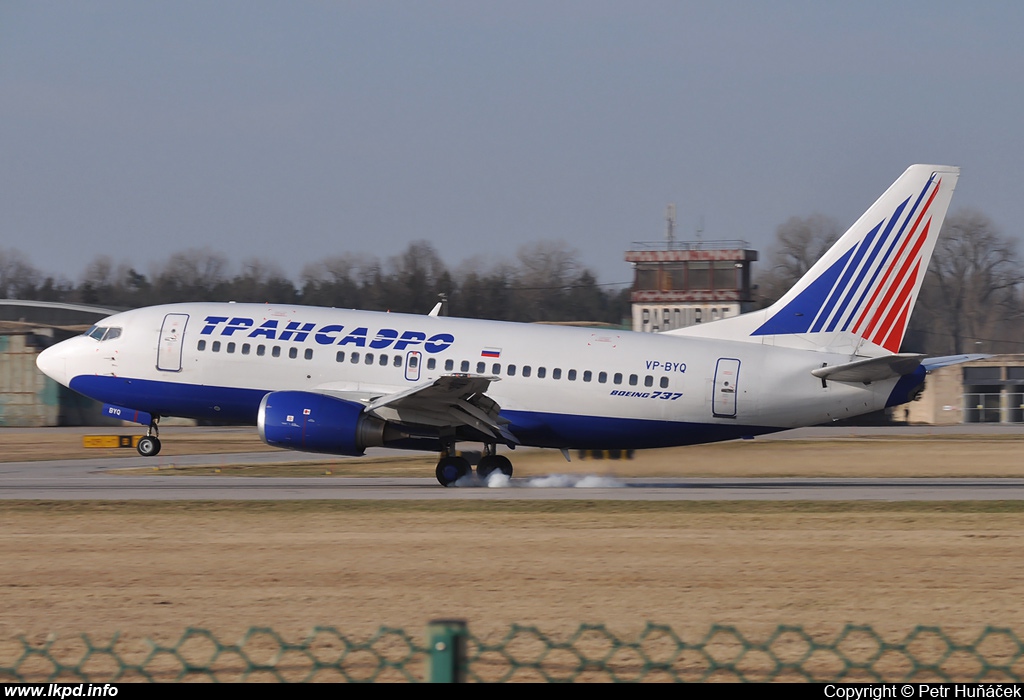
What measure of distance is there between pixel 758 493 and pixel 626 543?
956 centimetres

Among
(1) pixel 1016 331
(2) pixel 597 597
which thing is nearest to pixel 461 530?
(2) pixel 597 597

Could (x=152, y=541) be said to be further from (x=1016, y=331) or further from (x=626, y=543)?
(x=1016, y=331)

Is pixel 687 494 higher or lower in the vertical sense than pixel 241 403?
lower

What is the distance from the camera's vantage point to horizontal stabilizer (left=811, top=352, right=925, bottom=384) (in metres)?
27.8

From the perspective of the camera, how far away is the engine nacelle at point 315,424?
27.6 metres

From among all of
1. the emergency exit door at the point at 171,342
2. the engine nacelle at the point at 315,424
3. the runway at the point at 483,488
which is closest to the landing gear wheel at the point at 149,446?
the runway at the point at 483,488

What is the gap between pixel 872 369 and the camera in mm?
28172

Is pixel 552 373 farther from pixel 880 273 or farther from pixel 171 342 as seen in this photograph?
pixel 171 342

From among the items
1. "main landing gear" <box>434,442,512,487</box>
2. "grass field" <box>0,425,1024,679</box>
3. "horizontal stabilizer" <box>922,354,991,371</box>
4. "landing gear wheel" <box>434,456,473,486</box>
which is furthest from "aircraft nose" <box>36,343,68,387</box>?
"horizontal stabilizer" <box>922,354,991,371</box>

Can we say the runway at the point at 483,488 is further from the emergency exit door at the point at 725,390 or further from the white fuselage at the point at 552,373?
the emergency exit door at the point at 725,390

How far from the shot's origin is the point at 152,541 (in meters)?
18.6

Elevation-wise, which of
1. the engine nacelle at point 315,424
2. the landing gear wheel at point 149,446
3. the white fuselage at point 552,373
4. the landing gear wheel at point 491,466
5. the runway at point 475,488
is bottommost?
the runway at point 475,488

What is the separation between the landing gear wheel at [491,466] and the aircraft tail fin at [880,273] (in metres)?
7.50

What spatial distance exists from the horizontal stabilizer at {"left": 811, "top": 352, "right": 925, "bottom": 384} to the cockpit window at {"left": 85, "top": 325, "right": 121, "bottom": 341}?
18.2 meters
